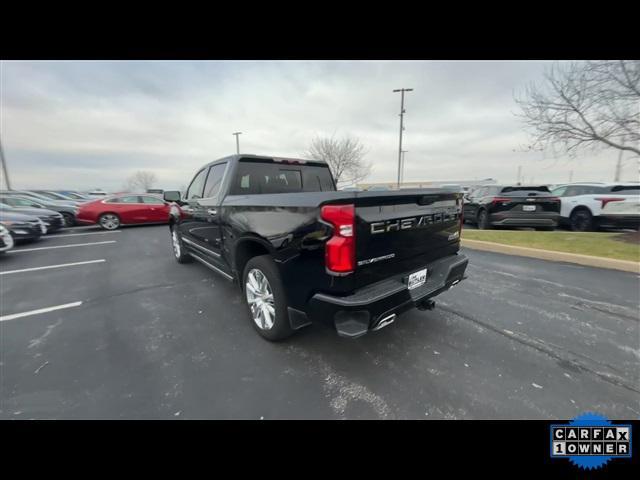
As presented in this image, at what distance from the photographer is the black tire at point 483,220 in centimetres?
884

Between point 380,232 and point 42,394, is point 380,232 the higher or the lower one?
the higher one

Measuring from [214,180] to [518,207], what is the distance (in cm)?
903

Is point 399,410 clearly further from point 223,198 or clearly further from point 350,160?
point 350,160

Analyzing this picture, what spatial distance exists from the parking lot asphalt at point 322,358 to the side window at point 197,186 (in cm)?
167

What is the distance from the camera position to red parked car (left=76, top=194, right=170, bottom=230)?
10.9m

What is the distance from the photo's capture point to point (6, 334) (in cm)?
306

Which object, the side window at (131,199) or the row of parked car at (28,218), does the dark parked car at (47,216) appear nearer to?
the row of parked car at (28,218)

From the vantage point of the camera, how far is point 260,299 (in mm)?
2811

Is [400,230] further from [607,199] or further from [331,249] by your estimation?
[607,199]

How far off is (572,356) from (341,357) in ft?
7.38

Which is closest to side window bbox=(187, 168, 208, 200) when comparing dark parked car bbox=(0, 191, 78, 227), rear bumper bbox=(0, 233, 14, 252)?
rear bumper bbox=(0, 233, 14, 252)

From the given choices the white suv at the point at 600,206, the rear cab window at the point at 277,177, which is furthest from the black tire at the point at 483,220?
the rear cab window at the point at 277,177

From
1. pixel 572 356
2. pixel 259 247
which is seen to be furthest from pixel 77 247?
pixel 572 356
